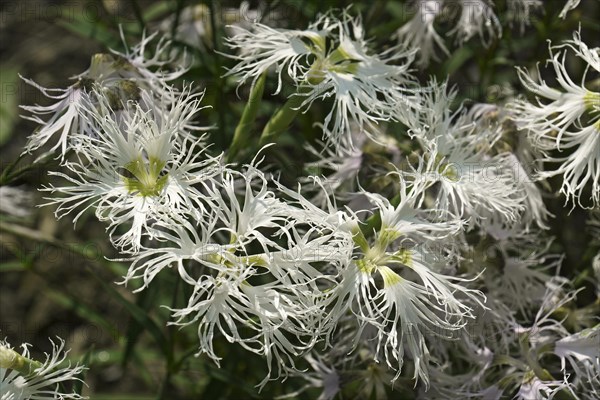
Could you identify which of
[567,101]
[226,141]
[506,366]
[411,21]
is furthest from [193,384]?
[567,101]

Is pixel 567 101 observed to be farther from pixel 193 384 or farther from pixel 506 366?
pixel 193 384

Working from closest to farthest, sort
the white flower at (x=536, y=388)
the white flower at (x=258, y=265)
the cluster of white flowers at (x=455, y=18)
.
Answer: the white flower at (x=258, y=265) → the white flower at (x=536, y=388) → the cluster of white flowers at (x=455, y=18)

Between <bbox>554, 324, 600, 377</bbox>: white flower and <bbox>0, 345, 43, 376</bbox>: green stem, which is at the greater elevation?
<bbox>554, 324, 600, 377</bbox>: white flower

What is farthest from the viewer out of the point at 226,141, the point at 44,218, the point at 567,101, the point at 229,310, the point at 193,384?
the point at 44,218

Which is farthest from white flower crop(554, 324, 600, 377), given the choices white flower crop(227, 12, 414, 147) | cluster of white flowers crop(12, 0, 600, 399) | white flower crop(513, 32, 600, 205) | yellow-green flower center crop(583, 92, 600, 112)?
white flower crop(227, 12, 414, 147)

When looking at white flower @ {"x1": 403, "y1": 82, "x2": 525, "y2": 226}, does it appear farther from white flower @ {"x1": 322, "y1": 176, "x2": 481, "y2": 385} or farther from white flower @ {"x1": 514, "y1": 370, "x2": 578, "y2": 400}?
white flower @ {"x1": 514, "y1": 370, "x2": 578, "y2": 400}

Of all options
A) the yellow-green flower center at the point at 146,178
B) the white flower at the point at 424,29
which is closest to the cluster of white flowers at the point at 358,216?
the yellow-green flower center at the point at 146,178

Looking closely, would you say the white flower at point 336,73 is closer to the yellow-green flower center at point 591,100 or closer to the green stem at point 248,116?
the green stem at point 248,116
